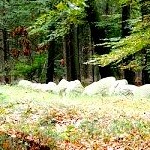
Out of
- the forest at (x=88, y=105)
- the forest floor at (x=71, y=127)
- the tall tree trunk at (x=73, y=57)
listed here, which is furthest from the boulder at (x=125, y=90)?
the tall tree trunk at (x=73, y=57)

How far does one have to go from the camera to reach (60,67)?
3575 cm

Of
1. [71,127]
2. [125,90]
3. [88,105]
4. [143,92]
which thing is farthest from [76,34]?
[71,127]

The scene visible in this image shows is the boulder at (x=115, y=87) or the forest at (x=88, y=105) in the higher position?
the forest at (x=88, y=105)

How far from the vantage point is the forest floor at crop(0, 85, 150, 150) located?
8.20 metres

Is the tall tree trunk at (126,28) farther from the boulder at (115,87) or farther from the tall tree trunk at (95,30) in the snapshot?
the boulder at (115,87)

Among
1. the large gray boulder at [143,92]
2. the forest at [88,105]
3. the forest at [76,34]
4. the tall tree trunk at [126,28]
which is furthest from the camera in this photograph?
the tall tree trunk at [126,28]

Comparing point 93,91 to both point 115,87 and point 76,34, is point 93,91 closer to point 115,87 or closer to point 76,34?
point 115,87

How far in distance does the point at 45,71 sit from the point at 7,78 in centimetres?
392

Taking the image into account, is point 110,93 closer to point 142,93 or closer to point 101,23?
point 142,93

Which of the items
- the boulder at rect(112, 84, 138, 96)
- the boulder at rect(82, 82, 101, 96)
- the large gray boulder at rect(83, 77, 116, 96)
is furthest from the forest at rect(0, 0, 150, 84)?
the boulder at rect(82, 82, 101, 96)

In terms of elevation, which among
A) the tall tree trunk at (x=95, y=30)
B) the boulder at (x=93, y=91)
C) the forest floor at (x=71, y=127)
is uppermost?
the tall tree trunk at (x=95, y=30)

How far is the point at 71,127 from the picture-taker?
10.1m

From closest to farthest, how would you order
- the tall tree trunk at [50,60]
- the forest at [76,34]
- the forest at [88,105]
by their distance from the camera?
the forest at [88,105]
the forest at [76,34]
the tall tree trunk at [50,60]

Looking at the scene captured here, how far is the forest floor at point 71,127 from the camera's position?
8203mm
